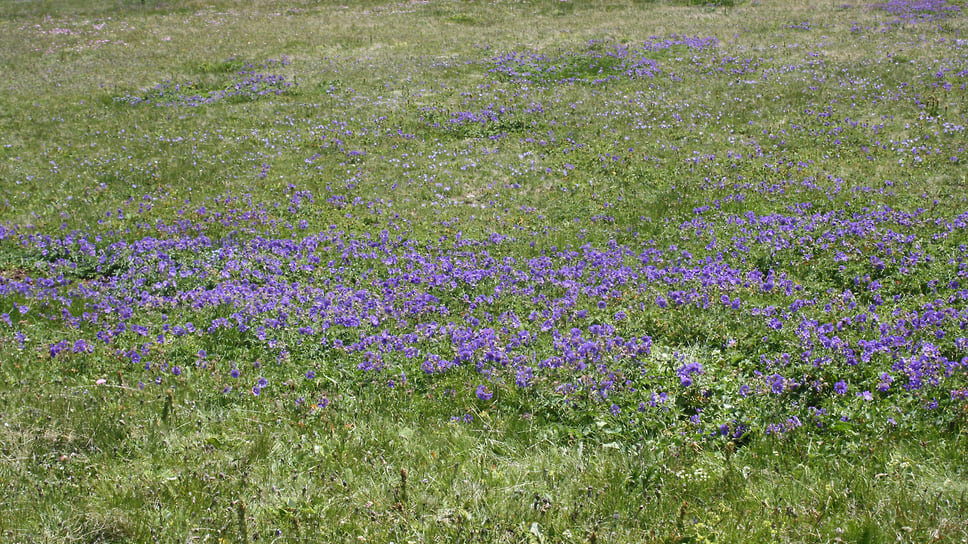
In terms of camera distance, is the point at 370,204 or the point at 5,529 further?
the point at 370,204

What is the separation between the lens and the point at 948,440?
4.68m

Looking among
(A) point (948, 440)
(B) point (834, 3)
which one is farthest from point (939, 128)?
(B) point (834, 3)

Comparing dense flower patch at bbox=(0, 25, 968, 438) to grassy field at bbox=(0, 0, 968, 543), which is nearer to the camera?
grassy field at bbox=(0, 0, 968, 543)

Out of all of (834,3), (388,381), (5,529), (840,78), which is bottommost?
(388,381)

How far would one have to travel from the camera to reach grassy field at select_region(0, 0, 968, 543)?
4.16 meters

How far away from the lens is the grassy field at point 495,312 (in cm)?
416

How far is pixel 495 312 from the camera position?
802 cm

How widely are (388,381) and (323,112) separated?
15.0 m

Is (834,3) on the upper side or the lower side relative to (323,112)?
upper

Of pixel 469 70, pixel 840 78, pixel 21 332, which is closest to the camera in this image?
pixel 21 332

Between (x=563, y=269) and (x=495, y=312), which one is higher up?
(x=563, y=269)

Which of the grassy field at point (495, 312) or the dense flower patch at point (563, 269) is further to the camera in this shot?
the dense flower patch at point (563, 269)

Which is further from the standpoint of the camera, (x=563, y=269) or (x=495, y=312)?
(x=563, y=269)

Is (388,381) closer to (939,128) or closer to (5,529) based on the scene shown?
(5,529)
